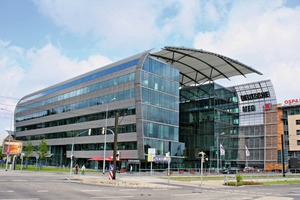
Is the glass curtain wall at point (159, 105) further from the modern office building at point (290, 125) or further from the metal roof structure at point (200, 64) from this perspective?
the modern office building at point (290, 125)

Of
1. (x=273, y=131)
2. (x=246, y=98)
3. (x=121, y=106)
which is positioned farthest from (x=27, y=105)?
(x=273, y=131)

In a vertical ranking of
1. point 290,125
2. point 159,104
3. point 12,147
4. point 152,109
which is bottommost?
point 12,147

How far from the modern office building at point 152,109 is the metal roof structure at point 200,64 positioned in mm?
210

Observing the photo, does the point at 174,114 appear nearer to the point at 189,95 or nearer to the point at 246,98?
the point at 189,95

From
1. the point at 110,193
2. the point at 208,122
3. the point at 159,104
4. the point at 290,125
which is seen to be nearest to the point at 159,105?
the point at 159,104

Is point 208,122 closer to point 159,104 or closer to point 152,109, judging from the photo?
point 159,104

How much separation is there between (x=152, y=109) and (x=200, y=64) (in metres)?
19.0

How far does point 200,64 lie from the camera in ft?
253

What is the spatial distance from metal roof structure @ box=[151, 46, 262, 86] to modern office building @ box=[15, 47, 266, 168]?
210 mm

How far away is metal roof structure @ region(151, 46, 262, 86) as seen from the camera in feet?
230

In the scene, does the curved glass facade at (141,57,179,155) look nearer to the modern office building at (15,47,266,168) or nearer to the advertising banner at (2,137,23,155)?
the modern office building at (15,47,266,168)

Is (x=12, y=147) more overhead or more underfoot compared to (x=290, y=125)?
more underfoot

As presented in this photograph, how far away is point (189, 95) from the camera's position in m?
87.6

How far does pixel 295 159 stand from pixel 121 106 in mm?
41945
